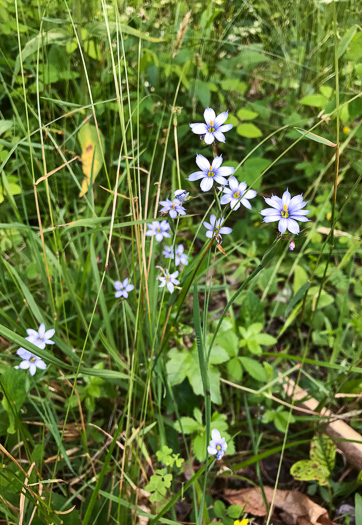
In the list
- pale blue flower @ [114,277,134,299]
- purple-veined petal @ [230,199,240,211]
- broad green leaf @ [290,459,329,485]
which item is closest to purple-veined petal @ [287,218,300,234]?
purple-veined petal @ [230,199,240,211]

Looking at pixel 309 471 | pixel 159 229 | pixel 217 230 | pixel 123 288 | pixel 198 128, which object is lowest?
pixel 309 471

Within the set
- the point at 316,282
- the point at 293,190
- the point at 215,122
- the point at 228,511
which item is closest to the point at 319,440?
the point at 228,511

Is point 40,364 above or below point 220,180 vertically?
below

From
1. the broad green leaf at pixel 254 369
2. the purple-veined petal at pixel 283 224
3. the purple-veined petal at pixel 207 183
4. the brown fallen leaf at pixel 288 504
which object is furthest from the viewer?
the broad green leaf at pixel 254 369

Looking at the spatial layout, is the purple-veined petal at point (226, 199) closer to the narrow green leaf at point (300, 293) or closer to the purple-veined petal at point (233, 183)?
the purple-veined petal at point (233, 183)

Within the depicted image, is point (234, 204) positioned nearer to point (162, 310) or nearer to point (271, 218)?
point (271, 218)

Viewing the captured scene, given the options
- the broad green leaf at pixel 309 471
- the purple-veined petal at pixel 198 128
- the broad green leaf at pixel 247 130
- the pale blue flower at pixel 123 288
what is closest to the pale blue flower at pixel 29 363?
the pale blue flower at pixel 123 288

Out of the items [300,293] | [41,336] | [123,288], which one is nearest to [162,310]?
[123,288]
